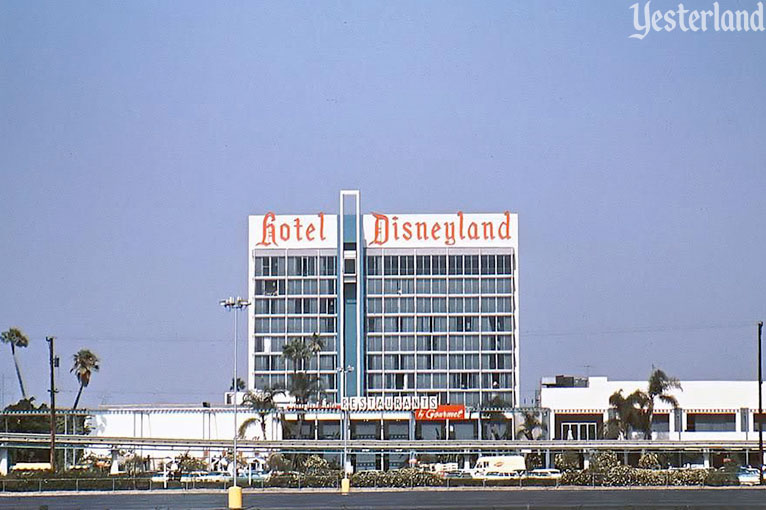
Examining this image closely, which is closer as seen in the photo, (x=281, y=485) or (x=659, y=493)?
(x=659, y=493)

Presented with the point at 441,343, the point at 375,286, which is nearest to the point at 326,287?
the point at 375,286

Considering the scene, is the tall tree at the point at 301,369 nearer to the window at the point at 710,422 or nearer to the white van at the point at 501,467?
the white van at the point at 501,467

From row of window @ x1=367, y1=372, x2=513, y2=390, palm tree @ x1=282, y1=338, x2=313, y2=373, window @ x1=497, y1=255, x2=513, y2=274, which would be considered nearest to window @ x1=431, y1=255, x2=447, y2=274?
window @ x1=497, y1=255, x2=513, y2=274

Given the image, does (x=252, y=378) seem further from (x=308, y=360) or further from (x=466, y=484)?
(x=466, y=484)

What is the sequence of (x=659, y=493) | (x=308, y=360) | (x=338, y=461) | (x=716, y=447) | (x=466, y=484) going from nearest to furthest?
1. (x=659, y=493)
2. (x=466, y=484)
3. (x=716, y=447)
4. (x=338, y=461)
5. (x=308, y=360)

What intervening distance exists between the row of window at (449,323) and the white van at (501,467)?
1651 inches

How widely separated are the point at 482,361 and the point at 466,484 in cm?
6952

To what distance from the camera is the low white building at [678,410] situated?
147 m

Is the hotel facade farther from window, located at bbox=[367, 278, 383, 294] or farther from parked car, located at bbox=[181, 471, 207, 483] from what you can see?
parked car, located at bbox=[181, 471, 207, 483]

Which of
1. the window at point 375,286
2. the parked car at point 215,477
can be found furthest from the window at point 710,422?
the parked car at point 215,477

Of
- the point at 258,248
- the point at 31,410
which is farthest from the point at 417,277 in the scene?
the point at 31,410

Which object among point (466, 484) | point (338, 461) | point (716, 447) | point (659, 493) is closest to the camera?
point (659, 493)

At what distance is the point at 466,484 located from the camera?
10250 cm

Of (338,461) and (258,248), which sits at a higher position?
(258,248)
